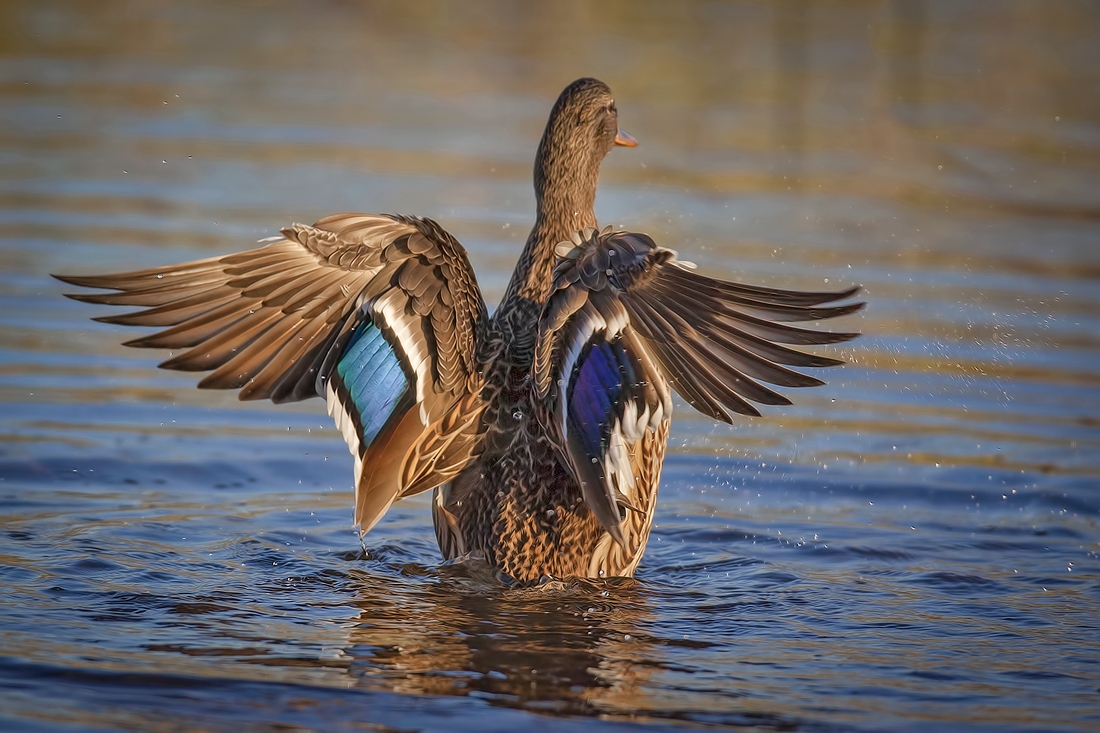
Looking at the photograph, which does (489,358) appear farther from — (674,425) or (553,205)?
(674,425)

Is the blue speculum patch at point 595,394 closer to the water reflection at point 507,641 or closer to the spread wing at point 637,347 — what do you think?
the spread wing at point 637,347

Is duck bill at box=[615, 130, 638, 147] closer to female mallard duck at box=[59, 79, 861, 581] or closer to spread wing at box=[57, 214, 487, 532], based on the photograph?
female mallard duck at box=[59, 79, 861, 581]

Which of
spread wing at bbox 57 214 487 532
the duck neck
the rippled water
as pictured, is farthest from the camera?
the duck neck

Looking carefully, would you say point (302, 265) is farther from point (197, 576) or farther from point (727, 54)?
point (727, 54)

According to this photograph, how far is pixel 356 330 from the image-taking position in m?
5.33

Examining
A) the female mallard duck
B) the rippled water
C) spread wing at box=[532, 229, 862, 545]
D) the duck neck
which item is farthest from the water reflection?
the duck neck

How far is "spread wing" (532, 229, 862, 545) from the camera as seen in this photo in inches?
186

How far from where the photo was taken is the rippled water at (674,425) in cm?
465

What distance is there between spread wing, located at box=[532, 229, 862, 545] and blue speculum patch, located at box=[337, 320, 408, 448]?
571mm

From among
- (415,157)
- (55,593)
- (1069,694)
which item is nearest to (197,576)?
(55,593)

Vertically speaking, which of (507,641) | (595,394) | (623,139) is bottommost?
(507,641)

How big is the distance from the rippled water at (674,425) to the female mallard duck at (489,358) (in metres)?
0.31

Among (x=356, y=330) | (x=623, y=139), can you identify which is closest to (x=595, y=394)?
(x=356, y=330)

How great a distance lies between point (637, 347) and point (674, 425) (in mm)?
3063
